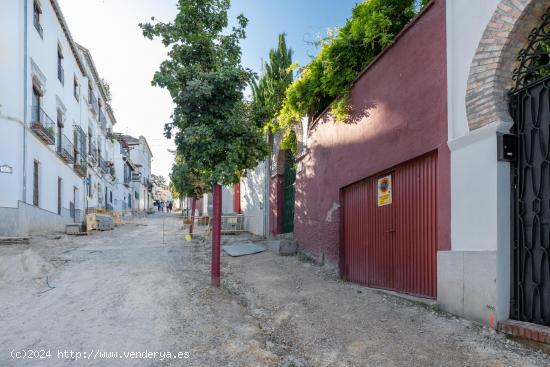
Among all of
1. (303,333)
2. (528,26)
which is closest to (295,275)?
(303,333)

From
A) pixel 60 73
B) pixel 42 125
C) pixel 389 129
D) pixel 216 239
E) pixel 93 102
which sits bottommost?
pixel 216 239

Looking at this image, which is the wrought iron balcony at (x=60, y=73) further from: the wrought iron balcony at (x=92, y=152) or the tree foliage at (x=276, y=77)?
the tree foliage at (x=276, y=77)

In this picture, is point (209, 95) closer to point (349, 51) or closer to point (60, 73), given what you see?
point (349, 51)

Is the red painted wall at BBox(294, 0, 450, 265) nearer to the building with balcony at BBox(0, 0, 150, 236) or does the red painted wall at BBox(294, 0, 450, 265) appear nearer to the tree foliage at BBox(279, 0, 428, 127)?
the tree foliage at BBox(279, 0, 428, 127)

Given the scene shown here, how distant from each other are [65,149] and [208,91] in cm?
1278

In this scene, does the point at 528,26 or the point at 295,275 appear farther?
the point at 295,275

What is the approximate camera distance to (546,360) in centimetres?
334

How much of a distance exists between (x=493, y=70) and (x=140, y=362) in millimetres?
4578

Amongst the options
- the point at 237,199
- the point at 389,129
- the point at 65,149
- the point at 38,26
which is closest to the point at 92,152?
the point at 65,149

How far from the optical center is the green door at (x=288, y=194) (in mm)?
12117

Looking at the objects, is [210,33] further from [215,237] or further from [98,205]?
[98,205]

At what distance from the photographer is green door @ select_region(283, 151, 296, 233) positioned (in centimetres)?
1212

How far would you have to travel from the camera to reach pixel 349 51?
7.70 m

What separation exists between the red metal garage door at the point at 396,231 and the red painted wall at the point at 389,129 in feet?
0.74
